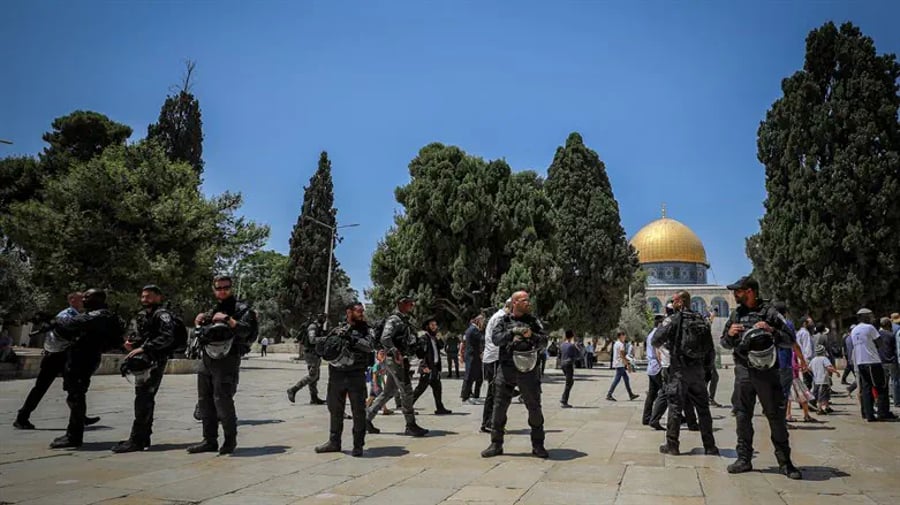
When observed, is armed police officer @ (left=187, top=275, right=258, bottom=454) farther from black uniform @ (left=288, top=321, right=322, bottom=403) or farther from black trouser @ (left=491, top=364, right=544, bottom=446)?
black trouser @ (left=491, top=364, right=544, bottom=446)

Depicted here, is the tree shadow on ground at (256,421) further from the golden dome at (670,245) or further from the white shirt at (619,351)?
the golden dome at (670,245)

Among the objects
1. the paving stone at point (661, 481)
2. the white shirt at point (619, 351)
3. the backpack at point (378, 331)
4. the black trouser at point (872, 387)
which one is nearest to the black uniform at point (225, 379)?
the backpack at point (378, 331)

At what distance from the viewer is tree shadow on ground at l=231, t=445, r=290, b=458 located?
6.49 m

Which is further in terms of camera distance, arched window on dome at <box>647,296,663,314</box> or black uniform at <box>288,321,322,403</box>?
→ arched window on dome at <box>647,296,663,314</box>

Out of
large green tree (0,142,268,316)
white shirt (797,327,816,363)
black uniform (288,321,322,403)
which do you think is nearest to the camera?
black uniform (288,321,322,403)

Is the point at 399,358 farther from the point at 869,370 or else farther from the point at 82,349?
the point at 869,370

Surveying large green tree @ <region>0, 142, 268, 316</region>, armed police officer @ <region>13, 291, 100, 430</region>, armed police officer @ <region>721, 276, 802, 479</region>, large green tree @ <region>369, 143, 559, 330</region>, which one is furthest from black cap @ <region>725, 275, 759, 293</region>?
large green tree @ <region>0, 142, 268, 316</region>

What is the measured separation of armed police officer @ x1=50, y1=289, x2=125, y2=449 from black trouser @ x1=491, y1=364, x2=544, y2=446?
452 cm

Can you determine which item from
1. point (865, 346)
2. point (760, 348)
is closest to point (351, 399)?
point (760, 348)

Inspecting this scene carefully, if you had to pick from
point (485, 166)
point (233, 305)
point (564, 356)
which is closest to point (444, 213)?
point (485, 166)

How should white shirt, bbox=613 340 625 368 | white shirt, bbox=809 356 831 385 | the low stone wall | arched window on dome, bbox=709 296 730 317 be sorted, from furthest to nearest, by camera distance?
1. arched window on dome, bbox=709 296 730 317
2. the low stone wall
3. white shirt, bbox=613 340 625 368
4. white shirt, bbox=809 356 831 385

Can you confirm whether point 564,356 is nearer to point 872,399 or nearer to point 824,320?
point 872,399

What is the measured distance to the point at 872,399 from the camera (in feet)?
34.1

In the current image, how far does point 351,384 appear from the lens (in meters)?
6.65
